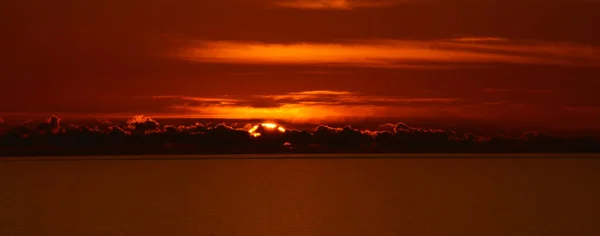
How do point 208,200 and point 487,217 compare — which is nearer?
point 487,217

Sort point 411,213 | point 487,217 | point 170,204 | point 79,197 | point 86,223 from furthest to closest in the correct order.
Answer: point 79,197
point 170,204
point 411,213
point 487,217
point 86,223

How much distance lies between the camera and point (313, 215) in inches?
1914

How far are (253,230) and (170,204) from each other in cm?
1597

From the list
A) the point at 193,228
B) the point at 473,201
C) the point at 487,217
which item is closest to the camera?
the point at 193,228

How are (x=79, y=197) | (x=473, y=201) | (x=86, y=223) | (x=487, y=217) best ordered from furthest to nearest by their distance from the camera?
(x=79, y=197) < (x=473, y=201) < (x=487, y=217) < (x=86, y=223)

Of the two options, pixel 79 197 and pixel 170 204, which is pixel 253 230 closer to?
pixel 170 204

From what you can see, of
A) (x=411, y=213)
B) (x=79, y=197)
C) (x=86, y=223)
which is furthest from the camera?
(x=79, y=197)

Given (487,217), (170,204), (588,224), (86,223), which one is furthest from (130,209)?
(588,224)

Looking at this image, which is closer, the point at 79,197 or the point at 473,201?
the point at 473,201

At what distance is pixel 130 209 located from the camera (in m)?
51.7

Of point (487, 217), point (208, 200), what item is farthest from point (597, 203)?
point (208, 200)

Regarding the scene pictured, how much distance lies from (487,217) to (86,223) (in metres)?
20.3

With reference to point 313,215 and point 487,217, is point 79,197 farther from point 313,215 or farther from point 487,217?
point 487,217

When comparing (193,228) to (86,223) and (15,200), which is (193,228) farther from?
(15,200)
